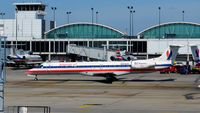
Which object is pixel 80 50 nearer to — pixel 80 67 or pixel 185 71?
pixel 185 71

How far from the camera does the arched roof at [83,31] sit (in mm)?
129125

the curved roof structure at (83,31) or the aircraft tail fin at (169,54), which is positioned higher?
the curved roof structure at (83,31)

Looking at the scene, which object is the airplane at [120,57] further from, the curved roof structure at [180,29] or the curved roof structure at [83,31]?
the curved roof structure at [180,29]

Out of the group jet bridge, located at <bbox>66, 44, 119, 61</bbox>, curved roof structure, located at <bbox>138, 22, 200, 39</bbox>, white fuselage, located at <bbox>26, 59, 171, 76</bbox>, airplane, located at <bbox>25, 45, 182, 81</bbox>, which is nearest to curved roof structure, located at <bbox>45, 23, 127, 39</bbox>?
curved roof structure, located at <bbox>138, 22, 200, 39</bbox>

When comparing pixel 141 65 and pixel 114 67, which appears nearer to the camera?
pixel 141 65

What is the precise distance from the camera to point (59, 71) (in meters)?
54.2

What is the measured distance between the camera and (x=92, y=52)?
99875 millimetres

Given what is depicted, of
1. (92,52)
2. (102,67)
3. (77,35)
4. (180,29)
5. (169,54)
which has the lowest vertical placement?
(102,67)

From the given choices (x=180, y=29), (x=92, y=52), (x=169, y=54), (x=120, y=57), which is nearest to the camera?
(x=169, y=54)

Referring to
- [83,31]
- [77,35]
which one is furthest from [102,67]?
[83,31]

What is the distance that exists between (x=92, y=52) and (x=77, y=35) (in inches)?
1183

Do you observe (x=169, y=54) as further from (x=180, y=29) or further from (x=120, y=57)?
(x=180, y=29)

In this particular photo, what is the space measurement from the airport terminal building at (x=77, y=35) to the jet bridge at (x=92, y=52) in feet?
25.1

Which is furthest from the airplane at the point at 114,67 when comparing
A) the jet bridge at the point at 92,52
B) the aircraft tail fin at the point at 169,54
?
the jet bridge at the point at 92,52
